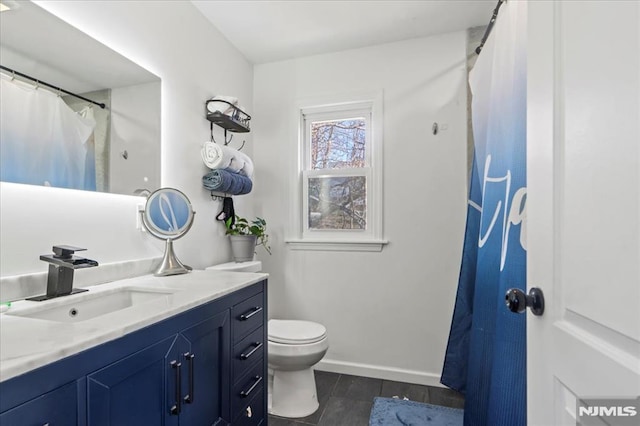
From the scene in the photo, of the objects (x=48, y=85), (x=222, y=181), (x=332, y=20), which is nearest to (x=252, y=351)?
(x=222, y=181)

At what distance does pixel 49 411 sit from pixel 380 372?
6.83 feet

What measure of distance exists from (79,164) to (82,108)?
0.79ft

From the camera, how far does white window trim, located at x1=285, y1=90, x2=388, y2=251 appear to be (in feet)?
7.73

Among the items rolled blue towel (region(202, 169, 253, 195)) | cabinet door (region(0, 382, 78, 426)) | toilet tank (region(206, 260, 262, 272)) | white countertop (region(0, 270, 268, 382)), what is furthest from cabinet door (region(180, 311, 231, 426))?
rolled blue towel (region(202, 169, 253, 195))

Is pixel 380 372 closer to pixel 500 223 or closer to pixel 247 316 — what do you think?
pixel 247 316

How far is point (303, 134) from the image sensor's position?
2611mm

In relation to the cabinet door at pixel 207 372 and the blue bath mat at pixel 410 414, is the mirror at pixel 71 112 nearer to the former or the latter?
the cabinet door at pixel 207 372

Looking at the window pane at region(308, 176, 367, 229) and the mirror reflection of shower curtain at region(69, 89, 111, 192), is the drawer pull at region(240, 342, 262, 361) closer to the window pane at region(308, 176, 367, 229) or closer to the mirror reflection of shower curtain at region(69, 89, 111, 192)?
the mirror reflection of shower curtain at region(69, 89, 111, 192)

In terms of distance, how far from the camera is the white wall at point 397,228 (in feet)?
7.25

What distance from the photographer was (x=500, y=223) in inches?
53.4

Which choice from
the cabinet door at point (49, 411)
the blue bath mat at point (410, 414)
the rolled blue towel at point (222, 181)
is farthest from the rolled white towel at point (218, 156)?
the blue bath mat at point (410, 414)

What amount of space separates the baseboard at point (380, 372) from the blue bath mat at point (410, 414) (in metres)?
0.26

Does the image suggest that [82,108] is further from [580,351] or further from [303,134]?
[580,351]

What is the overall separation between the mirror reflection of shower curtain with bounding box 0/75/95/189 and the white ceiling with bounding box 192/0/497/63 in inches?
45.1
